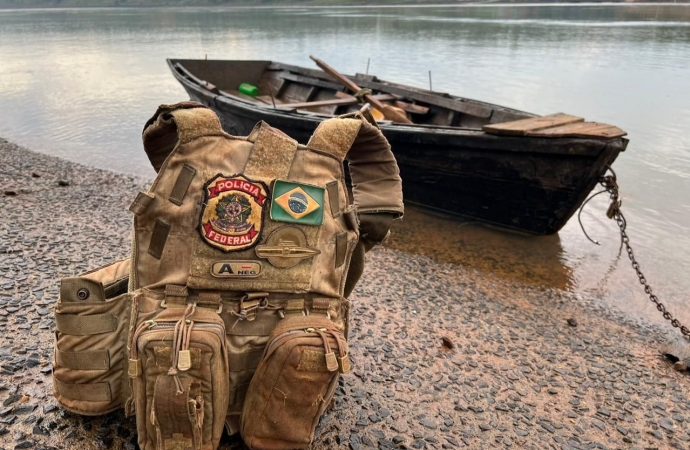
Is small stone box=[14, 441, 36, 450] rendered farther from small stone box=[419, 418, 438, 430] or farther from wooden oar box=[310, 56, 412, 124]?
wooden oar box=[310, 56, 412, 124]

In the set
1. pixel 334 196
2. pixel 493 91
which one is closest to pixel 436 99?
pixel 334 196

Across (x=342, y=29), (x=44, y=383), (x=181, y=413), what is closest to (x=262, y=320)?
(x=181, y=413)

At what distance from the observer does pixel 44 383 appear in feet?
9.55

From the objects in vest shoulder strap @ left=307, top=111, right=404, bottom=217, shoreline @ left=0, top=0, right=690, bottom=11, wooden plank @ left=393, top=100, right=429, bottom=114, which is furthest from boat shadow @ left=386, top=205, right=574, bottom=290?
shoreline @ left=0, top=0, right=690, bottom=11

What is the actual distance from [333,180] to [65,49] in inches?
1570

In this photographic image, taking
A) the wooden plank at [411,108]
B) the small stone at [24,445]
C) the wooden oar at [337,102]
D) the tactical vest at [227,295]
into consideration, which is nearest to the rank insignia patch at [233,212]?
the tactical vest at [227,295]

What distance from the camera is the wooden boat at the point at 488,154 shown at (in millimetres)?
6324

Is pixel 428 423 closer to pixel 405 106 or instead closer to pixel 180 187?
pixel 180 187

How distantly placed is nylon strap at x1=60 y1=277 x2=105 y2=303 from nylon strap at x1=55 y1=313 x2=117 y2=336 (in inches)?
3.0

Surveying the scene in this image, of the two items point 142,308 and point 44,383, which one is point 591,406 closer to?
point 142,308

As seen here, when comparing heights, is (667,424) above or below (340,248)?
below

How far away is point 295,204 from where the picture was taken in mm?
2260

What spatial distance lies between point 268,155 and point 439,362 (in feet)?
7.49

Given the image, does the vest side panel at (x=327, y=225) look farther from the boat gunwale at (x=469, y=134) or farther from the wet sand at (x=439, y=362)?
the boat gunwale at (x=469, y=134)
